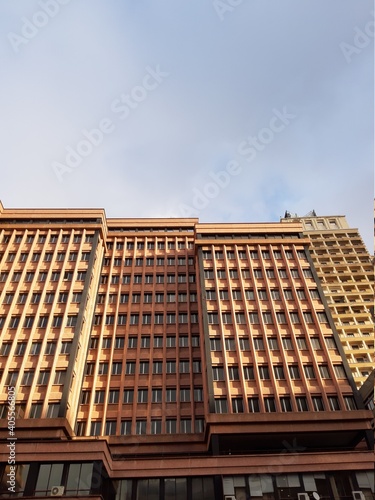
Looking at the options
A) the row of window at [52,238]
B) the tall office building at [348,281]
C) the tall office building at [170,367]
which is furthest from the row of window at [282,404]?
the row of window at [52,238]

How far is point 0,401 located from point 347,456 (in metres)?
30.2

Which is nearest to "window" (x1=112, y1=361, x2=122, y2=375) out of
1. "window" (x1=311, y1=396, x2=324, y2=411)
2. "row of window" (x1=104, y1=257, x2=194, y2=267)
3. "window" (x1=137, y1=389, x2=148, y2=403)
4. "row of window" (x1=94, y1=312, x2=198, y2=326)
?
"window" (x1=137, y1=389, x2=148, y2=403)

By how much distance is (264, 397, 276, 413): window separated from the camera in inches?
1508

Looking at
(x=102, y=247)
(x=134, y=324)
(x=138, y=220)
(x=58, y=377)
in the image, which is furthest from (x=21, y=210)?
(x=58, y=377)

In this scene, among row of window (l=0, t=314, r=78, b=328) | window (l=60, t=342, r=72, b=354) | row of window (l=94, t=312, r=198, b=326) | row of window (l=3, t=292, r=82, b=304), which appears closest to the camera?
window (l=60, t=342, r=72, b=354)

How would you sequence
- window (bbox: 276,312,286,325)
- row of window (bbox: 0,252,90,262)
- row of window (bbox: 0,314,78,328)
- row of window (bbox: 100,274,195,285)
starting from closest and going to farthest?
row of window (bbox: 0,314,78,328) < window (bbox: 276,312,286,325) < row of window (bbox: 0,252,90,262) < row of window (bbox: 100,274,195,285)

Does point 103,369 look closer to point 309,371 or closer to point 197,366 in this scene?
point 197,366

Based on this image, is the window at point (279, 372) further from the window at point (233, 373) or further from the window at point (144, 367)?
the window at point (144, 367)

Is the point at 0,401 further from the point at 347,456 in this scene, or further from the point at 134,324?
the point at 347,456

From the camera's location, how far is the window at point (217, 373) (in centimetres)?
4062

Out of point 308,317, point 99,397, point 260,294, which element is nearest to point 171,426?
point 99,397

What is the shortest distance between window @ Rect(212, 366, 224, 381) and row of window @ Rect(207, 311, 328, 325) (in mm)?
5567

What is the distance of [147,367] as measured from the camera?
45469 mm

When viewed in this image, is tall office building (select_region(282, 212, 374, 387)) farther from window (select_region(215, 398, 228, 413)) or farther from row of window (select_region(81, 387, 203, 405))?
window (select_region(215, 398, 228, 413))
